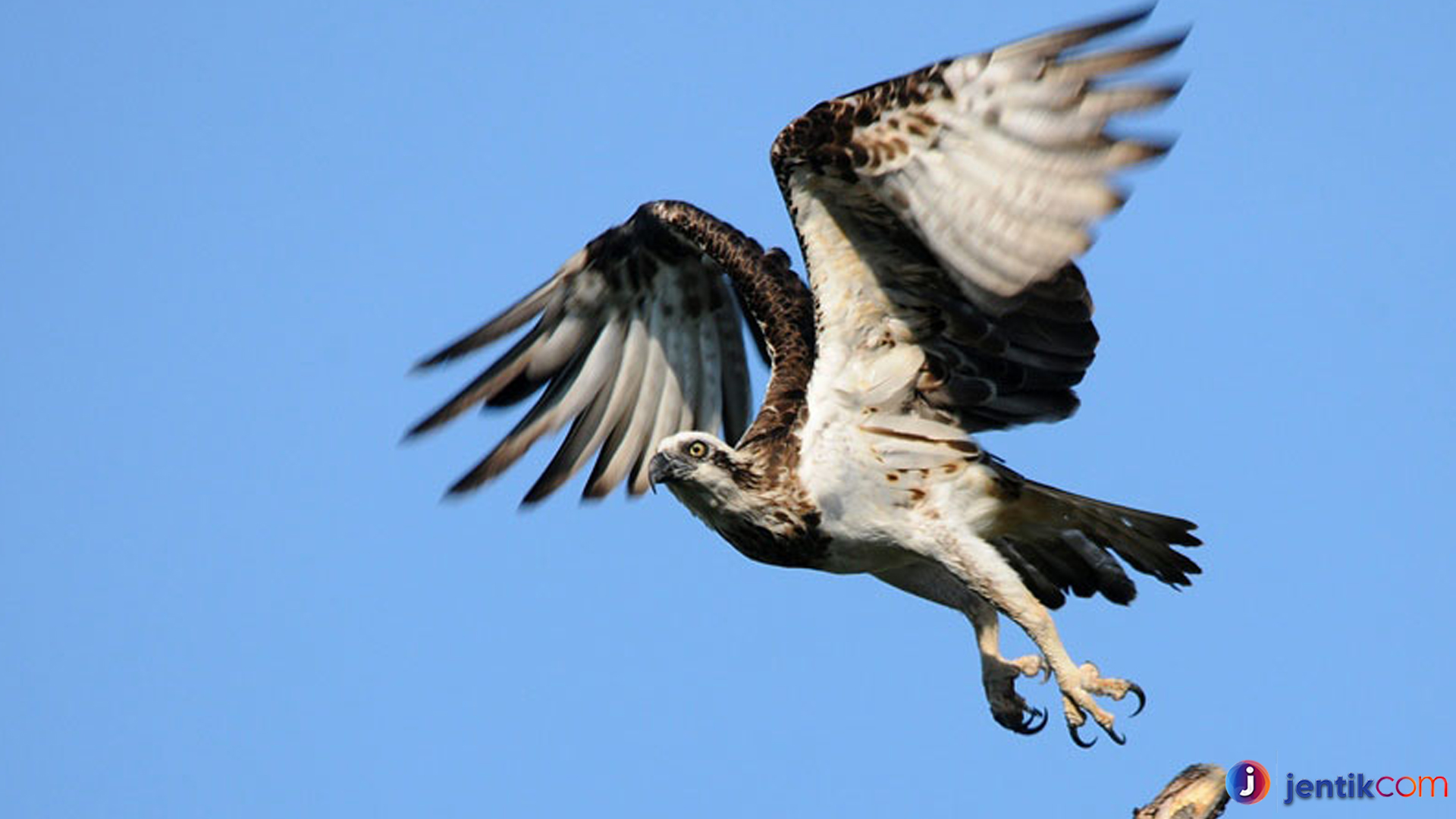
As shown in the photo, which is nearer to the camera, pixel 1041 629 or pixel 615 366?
pixel 1041 629

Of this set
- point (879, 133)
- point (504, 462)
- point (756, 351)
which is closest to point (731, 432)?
point (756, 351)

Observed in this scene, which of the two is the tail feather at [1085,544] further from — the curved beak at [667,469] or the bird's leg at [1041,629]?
the curved beak at [667,469]

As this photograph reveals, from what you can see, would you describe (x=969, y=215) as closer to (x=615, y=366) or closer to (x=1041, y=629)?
(x=1041, y=629)

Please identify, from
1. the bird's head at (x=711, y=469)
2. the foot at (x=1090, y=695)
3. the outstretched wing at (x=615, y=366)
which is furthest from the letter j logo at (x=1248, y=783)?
the outstretched wing at (x=615, y=366)

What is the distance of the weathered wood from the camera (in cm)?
786

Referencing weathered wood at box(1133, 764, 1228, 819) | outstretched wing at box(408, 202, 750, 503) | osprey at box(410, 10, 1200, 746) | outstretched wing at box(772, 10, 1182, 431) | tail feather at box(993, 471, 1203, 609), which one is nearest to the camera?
weathered wood at box(1133, 764, 1228, 819)

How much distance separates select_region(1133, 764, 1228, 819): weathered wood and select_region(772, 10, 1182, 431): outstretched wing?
7.06 ft

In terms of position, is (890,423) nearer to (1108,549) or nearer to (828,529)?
(828,529)

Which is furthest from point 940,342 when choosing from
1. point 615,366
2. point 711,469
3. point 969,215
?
point 615,366

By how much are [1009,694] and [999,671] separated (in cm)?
13

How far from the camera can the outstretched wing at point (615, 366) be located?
12445 mm

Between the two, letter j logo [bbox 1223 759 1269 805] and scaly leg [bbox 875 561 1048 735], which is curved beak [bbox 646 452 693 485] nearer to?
scaly leg [bbox 875 561 1048 735]

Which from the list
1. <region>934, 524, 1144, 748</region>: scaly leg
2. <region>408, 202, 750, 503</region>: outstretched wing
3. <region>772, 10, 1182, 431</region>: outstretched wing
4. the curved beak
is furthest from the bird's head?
<region>408, 202, 750, 503</region>: outstretched wing

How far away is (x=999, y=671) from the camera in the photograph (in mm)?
10672
